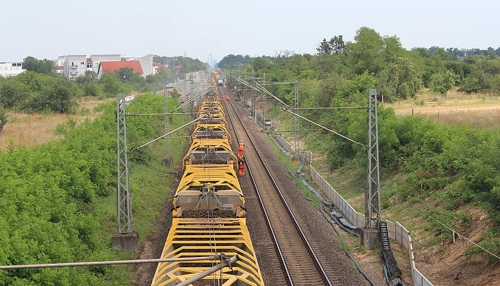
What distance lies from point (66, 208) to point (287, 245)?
311 inches

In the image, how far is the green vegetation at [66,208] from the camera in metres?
12.2

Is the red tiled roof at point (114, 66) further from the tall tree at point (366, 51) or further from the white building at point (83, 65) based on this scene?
the tall tree at point (366, 51)

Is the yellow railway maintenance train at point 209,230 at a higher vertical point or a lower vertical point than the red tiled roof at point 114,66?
lower

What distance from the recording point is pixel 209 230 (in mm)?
14688

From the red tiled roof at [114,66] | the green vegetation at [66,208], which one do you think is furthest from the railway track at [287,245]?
the red tiled roof at [114,66]

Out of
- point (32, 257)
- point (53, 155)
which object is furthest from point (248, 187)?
point (32, 257)

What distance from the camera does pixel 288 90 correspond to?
64125 millimetres

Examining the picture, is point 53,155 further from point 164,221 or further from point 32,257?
point 32,257

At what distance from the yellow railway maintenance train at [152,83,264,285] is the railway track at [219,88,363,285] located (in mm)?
2119

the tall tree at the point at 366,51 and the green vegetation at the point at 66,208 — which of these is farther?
the tall tree at the point at 366,51

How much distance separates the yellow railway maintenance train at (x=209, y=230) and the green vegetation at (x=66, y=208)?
7.93 ft

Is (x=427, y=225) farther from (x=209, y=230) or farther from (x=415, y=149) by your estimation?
(x=209, y=230)

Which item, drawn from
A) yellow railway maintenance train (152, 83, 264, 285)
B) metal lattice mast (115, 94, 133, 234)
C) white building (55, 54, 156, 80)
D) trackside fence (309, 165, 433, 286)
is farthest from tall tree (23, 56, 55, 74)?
metal lattice mast (115, 94, 133, 234)

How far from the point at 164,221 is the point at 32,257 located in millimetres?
11342
